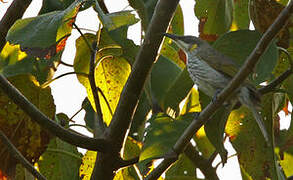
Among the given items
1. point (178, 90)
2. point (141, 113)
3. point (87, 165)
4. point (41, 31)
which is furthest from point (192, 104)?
point (41, 31)

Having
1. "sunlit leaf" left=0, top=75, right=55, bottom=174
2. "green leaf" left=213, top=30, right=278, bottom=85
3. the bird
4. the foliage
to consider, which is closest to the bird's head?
the bird

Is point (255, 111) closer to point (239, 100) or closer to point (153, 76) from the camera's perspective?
point (239, 100)

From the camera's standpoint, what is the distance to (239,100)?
2.92m

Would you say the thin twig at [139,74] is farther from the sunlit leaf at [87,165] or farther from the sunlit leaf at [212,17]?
the sunlit leaf at [212,17]

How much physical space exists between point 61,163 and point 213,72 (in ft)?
3.57

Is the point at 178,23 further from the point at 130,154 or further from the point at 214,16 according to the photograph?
the point at 130,154

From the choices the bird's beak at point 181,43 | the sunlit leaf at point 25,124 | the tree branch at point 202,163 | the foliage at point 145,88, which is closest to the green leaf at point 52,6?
the foliage at point 145,88

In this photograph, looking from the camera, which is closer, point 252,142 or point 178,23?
point 252,142

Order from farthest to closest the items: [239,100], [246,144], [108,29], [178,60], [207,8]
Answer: [178,60], [207,8], [239,100], [246,144], [108,29]

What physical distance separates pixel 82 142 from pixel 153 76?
0.67 meters

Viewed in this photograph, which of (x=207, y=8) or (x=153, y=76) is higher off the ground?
(x=207, y=8)

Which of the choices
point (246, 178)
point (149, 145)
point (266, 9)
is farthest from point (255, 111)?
point (149, 145)

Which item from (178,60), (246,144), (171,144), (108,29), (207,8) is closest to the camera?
(108,29)

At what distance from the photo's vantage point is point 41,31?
2193 mm
